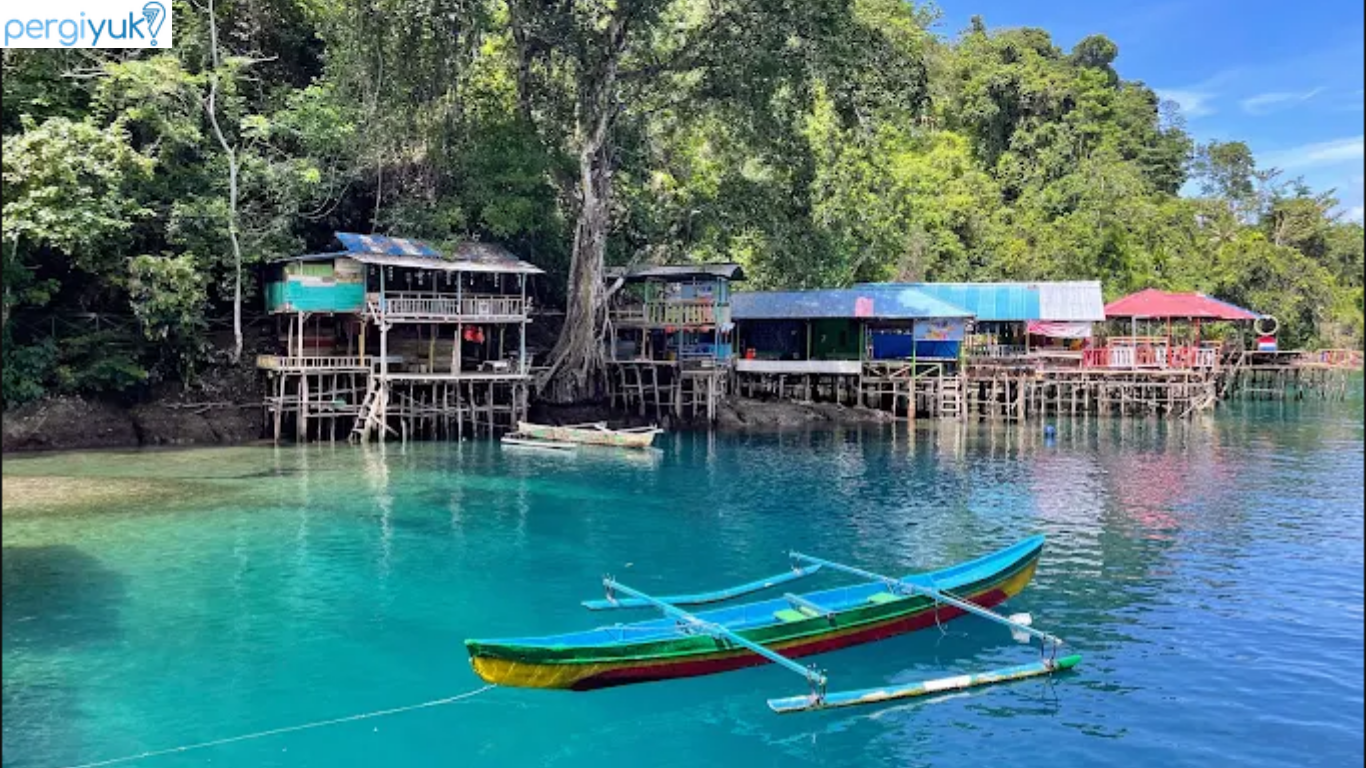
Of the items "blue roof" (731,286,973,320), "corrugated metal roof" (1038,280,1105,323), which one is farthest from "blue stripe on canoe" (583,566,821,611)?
"corrugated metal roof" (1038,280,1105,323)

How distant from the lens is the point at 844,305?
1705 inches

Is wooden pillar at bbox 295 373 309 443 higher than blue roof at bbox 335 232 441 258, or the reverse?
blue roof at bbox 335 232 441 258

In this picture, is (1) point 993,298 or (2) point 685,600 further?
(1) point 993,298

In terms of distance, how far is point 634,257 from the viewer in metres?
40.2

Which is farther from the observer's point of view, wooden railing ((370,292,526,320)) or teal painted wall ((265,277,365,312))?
wooden railing ((370,292,526,320))

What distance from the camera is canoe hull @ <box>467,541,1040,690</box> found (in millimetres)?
11180

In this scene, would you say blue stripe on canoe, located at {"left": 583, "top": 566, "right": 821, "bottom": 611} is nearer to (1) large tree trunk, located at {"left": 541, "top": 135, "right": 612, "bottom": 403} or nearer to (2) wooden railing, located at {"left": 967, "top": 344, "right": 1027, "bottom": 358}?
(1) large tree trunk, located at {"left": 541, "top": 135, "right": 612, "bottom": 403}

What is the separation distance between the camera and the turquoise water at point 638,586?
1152cm

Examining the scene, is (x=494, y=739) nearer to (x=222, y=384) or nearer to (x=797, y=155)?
(x=222, y=384)

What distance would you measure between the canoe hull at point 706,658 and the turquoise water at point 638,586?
1.02 ft

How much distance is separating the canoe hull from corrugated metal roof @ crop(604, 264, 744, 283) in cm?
2366

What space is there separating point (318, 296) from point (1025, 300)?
30.2m

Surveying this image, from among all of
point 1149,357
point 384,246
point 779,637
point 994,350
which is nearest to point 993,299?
point 994,350

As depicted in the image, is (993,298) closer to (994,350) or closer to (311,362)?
(994,350)
